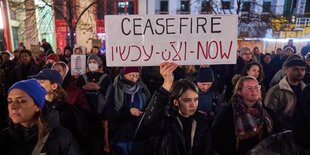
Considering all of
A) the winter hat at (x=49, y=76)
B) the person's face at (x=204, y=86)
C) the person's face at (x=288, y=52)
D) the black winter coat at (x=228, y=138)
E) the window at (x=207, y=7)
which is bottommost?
the black winter coat at (x=228, y=138)

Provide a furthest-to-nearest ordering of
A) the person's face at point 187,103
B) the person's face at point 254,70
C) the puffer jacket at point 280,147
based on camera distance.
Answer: the person's face at point 254,70 → the person's face at point 187,103 → the puffer jacket at point 280,147

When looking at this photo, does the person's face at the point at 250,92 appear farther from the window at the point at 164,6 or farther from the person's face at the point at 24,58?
the window at the point at 164,6

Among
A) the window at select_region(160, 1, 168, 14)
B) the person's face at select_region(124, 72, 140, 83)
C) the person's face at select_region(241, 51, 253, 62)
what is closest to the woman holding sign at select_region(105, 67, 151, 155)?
the person's face at select_region(124, 72, 140, 83)

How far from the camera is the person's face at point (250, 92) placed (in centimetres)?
219

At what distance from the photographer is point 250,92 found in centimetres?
221

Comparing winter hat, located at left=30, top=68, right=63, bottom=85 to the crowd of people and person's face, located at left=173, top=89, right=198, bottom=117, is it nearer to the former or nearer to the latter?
the crowd of people

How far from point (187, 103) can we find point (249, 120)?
696mm

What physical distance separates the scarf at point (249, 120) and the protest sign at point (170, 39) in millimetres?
593

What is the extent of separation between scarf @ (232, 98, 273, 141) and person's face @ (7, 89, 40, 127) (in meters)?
1.89

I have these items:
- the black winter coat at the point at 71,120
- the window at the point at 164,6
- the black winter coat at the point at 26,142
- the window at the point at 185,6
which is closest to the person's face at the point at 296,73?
the black winter coat at the point at 71,120

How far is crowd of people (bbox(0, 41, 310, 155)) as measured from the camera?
155 centimetres

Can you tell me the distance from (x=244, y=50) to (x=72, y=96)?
13.8ft

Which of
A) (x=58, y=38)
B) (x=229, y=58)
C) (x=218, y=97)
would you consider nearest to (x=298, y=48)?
(x=218, y=97)

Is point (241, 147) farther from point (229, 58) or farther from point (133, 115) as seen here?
point (133, 115)
